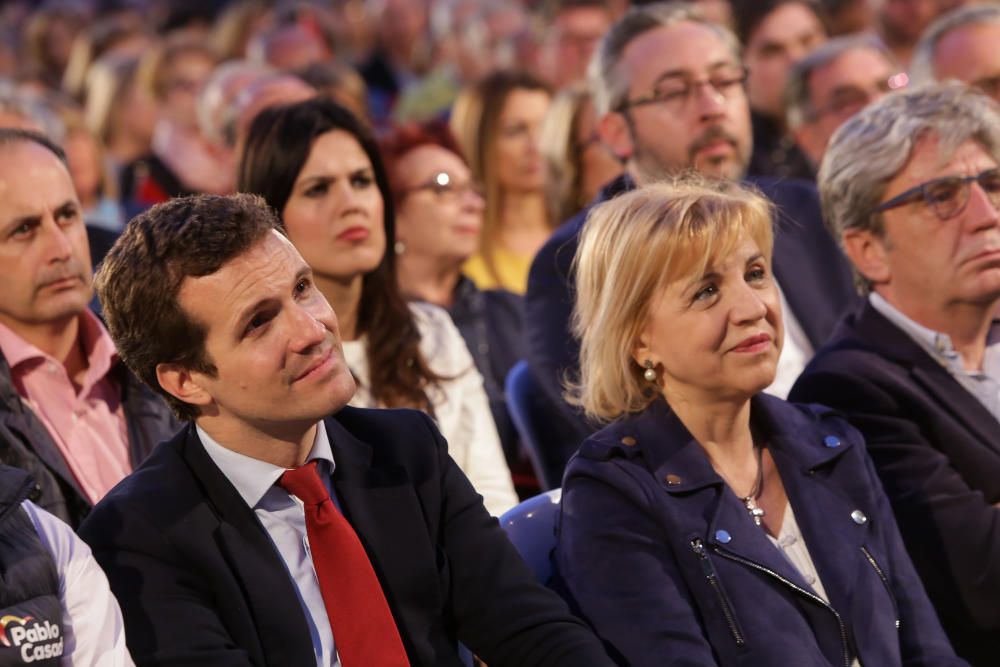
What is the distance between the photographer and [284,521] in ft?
8.63

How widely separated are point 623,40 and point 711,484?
2.07 metres

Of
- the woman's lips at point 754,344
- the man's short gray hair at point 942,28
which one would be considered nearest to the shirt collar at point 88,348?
the woman's lips at point 754,344

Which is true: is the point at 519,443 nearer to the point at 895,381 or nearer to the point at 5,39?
the point at 895,381

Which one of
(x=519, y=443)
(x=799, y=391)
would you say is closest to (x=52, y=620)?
(x=799, y=391)

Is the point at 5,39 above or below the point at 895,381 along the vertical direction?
above

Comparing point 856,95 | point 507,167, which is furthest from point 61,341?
point 856,95

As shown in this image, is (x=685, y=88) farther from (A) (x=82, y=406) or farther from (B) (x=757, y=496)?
(A) (x=82, y=406)

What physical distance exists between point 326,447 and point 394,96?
8211 millimetres

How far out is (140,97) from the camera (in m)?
8.70

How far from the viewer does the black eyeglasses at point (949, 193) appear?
11.1 ft

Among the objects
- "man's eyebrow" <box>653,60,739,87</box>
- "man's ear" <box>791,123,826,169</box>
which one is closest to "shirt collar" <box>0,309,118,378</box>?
"man's eyebrow" <box>653,60,739,87</box>

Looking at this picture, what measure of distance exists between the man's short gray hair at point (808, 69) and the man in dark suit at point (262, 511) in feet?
11.7

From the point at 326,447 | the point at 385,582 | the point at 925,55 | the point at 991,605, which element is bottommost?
the point at 991,605

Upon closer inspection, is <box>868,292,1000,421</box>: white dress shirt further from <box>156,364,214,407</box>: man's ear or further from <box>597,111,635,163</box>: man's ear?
<box>156,364,214,407</box>: man's ear
